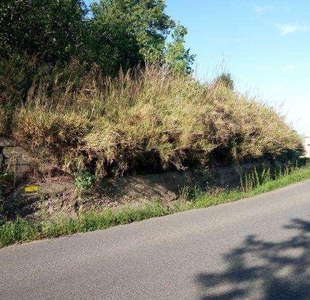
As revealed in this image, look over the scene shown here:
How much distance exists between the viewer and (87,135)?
6.40 meters

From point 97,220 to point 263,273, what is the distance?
2.88 meters

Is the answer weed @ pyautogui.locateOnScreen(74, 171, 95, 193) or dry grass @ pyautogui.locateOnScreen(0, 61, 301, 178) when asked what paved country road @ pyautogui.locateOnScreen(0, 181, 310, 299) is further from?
dry grass @ pyautogui.locateOnScreen(0, 61, 301, 178)

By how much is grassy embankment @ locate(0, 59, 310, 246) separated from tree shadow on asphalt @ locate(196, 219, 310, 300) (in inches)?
90.8

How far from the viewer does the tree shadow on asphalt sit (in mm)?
3535

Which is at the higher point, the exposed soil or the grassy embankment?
the grassy embankment

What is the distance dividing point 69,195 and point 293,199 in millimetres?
4685

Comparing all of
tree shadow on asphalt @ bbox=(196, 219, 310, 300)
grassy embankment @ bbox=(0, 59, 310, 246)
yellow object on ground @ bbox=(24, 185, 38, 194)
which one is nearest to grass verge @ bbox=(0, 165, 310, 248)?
grassy embankment @ bbox=(0, 59, 310, 246)

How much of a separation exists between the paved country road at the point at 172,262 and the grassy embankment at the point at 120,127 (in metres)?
0.70

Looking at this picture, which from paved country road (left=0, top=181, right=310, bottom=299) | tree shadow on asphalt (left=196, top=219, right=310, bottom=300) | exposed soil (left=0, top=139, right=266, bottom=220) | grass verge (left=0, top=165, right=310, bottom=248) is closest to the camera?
tree shadow on asphalt (left=196, top=219, right=310, bottom=300)

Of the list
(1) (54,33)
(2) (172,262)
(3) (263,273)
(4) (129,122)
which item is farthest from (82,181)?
(1) (54,33)

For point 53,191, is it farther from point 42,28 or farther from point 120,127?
point 42,28

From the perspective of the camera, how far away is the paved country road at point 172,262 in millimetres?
3641

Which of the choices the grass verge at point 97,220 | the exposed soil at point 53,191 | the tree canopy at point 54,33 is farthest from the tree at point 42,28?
the grass verge at point 97,220

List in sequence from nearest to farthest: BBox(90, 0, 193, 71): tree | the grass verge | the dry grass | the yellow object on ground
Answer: the grass verge, the yellow object on ground, the dry grass, BBox(90, 0, 193, 71): tree
